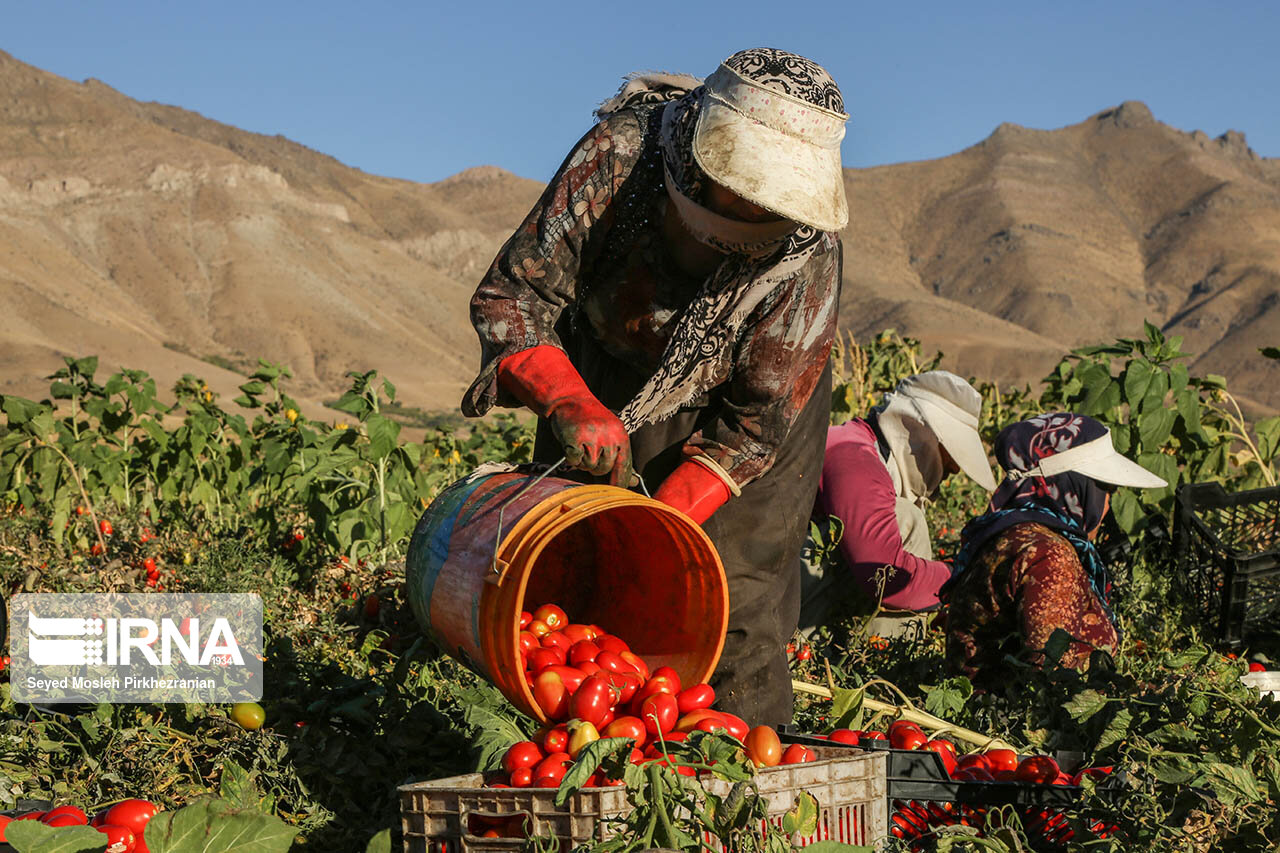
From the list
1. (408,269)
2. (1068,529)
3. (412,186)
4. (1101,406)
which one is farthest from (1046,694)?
(412,186)

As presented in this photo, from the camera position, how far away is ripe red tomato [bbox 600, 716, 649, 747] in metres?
1.92

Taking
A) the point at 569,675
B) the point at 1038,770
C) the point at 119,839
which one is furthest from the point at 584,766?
the point at 1038,770

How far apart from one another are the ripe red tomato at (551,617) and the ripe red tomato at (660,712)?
0.39 metres

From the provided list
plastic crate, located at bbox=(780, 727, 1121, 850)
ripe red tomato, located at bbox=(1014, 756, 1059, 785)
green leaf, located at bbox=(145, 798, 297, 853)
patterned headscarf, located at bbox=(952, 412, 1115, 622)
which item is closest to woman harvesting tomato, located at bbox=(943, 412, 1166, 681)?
patterned headscarf, located at bbox=(952, 412, 1115, 622)

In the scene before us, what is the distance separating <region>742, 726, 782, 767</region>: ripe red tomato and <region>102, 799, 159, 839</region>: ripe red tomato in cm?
99

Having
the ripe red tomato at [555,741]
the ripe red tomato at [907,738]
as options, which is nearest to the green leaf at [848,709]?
the ripe red tomato at [907,738]

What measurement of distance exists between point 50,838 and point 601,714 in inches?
31.8

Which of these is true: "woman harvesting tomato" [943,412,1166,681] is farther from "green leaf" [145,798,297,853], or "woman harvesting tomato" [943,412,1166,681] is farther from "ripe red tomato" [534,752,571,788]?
"green leaf" [145,798,297,853]

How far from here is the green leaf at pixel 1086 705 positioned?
2.55 meters

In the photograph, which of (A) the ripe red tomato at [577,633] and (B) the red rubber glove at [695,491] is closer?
(A) the ripe red tomato at [577,633]

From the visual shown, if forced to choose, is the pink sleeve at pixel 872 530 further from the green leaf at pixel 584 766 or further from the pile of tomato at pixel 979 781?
the green leaf at pixel 584 766

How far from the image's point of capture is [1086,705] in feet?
8.41

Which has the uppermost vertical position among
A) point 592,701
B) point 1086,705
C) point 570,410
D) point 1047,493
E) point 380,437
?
point 380,437

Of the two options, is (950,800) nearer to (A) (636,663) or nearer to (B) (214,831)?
(A) (636,663)
